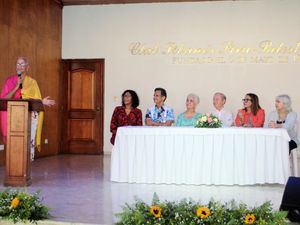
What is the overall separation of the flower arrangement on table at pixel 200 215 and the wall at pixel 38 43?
16.0ft

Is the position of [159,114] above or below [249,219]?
above

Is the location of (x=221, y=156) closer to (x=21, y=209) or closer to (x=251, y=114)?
(x=251, y=114)

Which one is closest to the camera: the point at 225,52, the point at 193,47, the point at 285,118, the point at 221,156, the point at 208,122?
the point at 221,156

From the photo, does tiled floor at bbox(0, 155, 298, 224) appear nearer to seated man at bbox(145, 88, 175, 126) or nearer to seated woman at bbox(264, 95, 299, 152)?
seated woman at bbox(264, 95, 299, 152)

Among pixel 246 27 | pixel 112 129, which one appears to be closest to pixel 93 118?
pixel 112 129

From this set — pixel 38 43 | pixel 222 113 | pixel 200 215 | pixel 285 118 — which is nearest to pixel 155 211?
pixel 200 215

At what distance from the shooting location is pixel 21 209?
136 inches

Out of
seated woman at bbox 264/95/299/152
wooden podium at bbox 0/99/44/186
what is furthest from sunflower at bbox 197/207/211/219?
seated woman at bbox 264/95/299/152

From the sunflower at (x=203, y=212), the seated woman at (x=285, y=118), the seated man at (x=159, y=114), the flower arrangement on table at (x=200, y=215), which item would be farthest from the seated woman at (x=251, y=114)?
the sunflower at (x=203, y=212)

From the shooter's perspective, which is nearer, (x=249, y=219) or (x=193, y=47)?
(x=249, y=219)

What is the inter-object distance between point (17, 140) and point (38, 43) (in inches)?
156

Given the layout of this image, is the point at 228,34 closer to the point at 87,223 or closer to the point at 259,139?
the point at 259,139

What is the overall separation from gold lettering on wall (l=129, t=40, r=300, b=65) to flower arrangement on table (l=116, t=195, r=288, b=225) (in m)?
6.25

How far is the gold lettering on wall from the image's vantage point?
353 inches
